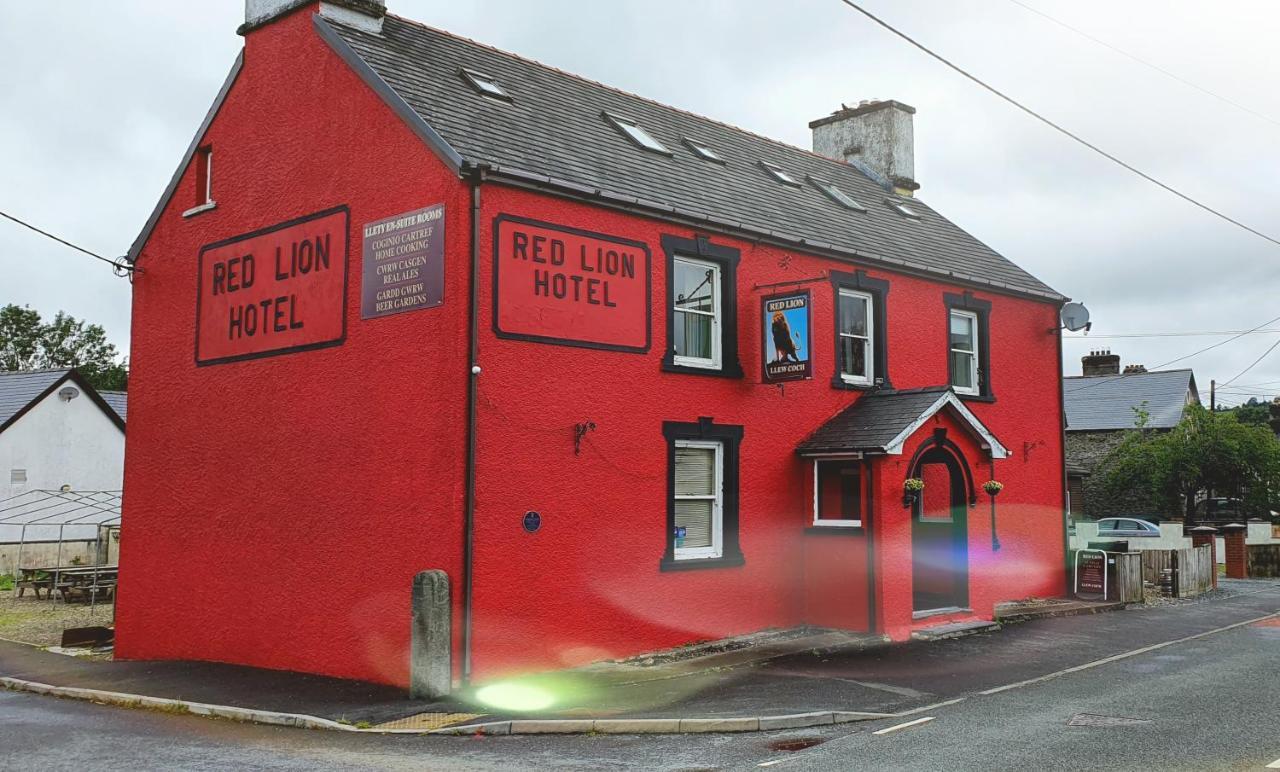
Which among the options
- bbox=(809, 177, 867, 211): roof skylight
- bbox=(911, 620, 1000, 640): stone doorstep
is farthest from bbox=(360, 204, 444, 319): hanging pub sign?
bbox=(809, 177, 867, 211): roof skylight

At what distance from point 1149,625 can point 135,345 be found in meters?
17.1

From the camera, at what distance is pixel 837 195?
2088 centimetres

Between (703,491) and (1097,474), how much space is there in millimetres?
32433

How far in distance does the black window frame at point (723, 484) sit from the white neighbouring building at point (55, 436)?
24.5 meters

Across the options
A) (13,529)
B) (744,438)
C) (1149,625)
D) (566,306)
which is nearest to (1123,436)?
(1149,625)

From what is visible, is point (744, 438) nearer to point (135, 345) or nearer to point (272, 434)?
point (272, 434)

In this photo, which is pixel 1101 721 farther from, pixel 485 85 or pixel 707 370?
pixel 485 85

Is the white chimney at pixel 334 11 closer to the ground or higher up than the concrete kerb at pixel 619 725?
higher up

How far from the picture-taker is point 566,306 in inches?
529

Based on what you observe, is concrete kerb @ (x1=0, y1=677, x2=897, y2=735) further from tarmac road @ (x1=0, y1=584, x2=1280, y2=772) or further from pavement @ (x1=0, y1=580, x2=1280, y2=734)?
tarmac road @ (x1=0, y1=584, x2=1280, y2=772)

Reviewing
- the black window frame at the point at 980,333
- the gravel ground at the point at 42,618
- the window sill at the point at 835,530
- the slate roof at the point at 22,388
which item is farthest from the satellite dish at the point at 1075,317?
the slate roof at the point at 22,388

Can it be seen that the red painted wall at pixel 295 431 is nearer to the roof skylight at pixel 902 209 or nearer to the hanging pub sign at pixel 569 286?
the hanging pub sign at pixel 569 286

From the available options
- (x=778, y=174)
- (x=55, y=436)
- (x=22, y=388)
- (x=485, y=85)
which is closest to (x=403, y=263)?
(x=485, y=85)

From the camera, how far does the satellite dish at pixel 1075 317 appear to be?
69.4 ft
